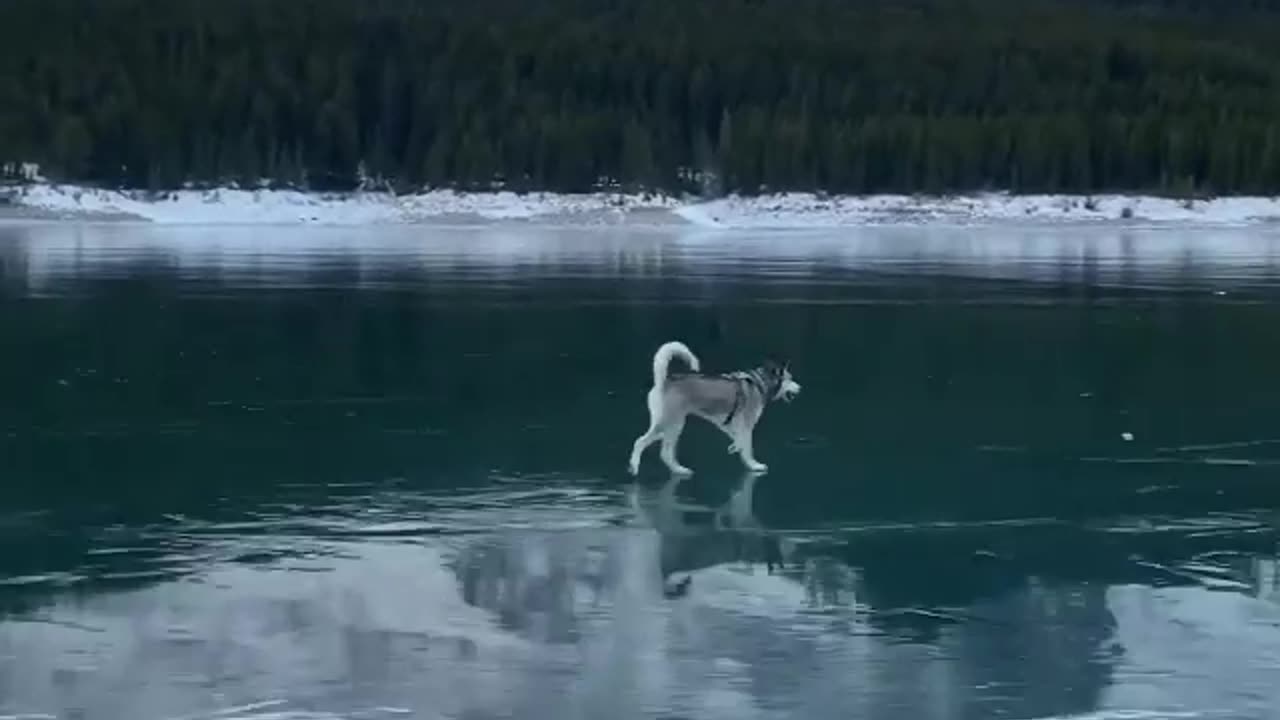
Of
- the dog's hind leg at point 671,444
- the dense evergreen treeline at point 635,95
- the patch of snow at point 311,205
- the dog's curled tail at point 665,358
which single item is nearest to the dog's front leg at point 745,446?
the dog's hind leg at point 671,444

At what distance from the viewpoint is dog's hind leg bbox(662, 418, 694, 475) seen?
47.2 feet

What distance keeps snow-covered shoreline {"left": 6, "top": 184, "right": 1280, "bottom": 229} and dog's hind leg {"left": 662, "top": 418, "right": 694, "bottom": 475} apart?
6720 cm

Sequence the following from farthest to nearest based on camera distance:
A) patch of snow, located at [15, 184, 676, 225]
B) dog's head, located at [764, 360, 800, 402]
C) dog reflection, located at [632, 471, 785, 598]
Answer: patch of snow, located at [15, 184, 676, 225] → dog's head, located at [764, 360, 800, 402] → dog reflection, located at [632, 471, 785, 598]

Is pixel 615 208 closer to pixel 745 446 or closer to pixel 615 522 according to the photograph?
pixel 745 446

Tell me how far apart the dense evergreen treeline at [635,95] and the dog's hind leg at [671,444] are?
9010cm

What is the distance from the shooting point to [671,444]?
47.7 feet

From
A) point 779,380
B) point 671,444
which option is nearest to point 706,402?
point 671,444

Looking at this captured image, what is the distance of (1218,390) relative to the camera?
19.9 meters

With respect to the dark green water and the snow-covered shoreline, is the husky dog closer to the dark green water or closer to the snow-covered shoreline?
the dark green water

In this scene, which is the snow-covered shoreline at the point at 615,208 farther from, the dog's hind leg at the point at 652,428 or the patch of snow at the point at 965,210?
the dog's hind leg at the point at 652,428

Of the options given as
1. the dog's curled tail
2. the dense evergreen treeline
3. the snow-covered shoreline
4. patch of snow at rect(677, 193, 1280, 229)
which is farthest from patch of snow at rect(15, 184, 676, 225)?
the dog's curled tail

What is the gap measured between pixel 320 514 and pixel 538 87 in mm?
120540

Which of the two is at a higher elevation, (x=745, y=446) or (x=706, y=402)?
(x=706, y=402)

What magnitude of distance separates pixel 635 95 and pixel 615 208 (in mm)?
34187
